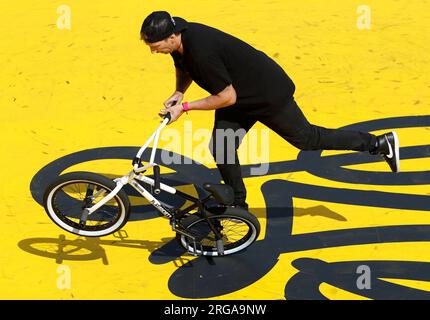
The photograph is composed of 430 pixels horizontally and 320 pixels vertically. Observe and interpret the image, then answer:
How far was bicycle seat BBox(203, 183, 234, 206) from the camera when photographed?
Result: 4508 mm

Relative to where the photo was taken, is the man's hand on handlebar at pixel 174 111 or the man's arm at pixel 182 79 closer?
the man's hand on handlebar at pixel 174 111

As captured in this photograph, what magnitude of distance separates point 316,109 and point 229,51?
2.54 meters

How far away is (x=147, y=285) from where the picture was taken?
4.84 m

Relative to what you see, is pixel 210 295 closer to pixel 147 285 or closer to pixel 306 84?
pixel 147 285

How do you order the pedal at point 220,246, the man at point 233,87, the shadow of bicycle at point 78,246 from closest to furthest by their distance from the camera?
1. the man at point 233,87
2. the pedal at point 220,246
3. the shadow of bicycle at point 78,246

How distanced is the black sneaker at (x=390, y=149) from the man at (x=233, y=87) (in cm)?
1

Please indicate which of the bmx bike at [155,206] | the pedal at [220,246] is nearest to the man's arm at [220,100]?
the bmx bike at [155,206]

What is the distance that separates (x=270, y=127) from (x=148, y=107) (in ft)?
7.31

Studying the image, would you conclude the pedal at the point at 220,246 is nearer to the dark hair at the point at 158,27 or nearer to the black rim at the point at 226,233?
the black rim at the point at 226,233

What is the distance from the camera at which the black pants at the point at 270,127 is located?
4.71 m

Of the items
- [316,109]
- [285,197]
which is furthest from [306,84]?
[285,197]

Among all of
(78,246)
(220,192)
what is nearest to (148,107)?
(78,246)

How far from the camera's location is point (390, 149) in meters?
5.33

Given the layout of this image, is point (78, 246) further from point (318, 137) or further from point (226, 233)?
point (318, 137)
